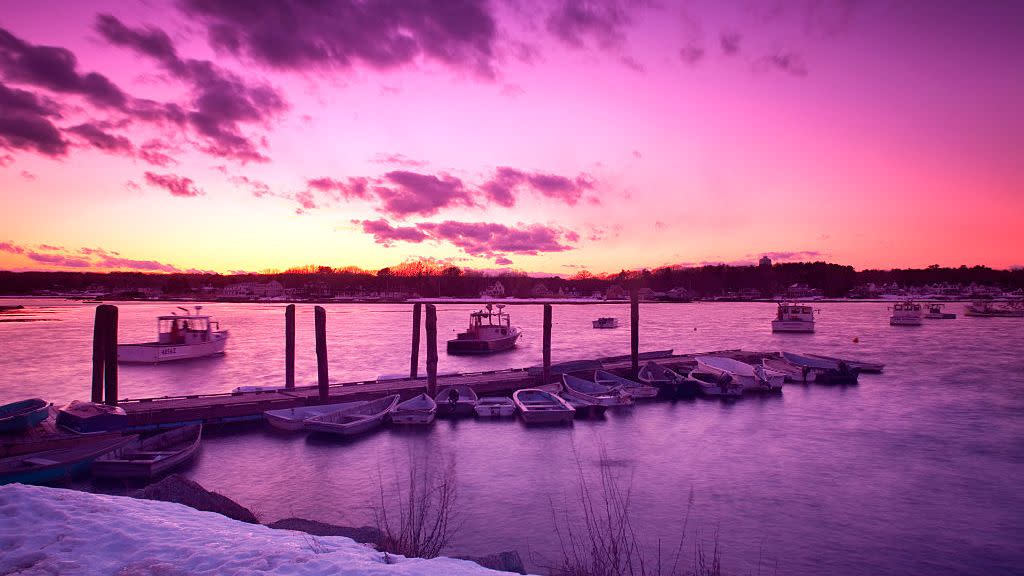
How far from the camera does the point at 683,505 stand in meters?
16.2

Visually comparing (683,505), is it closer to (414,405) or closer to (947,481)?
(947,481)

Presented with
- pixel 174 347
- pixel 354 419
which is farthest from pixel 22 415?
pixel 174 347

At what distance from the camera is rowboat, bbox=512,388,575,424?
2455cm

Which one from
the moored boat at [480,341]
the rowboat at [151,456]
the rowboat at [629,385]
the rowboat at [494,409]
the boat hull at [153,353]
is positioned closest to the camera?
the rowboat at [151,456]

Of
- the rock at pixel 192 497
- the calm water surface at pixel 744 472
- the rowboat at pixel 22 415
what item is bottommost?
the calm water surface at pixel 744 472

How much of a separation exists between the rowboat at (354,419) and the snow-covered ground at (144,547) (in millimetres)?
12603

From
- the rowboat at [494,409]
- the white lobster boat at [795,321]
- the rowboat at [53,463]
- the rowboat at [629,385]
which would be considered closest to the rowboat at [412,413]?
the rowboat at [494,409]

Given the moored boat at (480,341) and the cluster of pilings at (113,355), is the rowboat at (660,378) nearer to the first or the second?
the cluster of pilings at (113,355)

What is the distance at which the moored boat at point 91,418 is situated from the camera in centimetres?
1773

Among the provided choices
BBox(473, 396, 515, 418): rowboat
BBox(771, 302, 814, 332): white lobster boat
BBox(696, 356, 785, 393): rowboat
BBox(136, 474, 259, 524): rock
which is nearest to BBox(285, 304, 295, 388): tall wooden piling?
BBox(473, 396, 515, 418): rowboat

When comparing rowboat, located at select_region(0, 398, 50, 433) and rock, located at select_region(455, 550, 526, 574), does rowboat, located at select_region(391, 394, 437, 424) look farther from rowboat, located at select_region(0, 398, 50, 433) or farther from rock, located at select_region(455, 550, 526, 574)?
rock, located at select_region(455, 550, 526, 574)

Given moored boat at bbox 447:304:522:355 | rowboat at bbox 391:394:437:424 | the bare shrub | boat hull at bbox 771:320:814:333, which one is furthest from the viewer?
boat hull at bbox 771:320:814:333

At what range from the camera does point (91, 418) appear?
1805 centimetres

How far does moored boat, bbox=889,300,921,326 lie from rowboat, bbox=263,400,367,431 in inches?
4161
